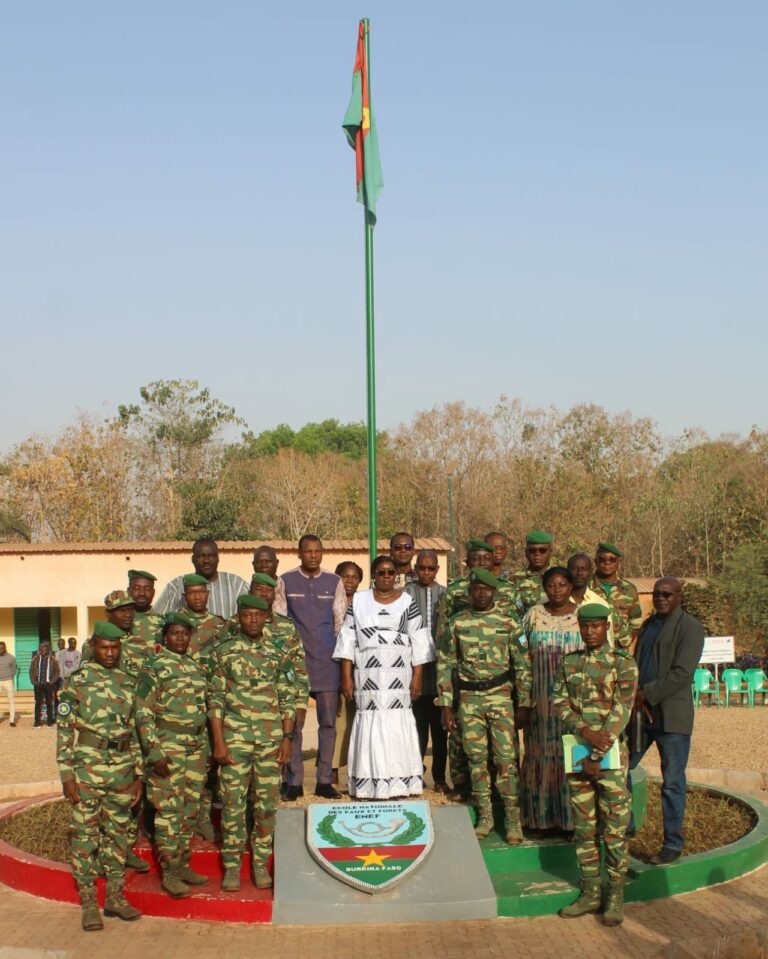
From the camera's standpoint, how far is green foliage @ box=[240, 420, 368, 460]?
189 ft

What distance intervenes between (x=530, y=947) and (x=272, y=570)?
10.1 feet

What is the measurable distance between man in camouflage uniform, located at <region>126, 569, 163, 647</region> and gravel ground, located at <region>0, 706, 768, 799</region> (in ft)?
7.82

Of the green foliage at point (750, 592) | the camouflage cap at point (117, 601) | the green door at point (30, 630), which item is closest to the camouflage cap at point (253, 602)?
the camouflage cap at point (117, 601)

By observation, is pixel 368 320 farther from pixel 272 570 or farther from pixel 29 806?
pixel 29 806

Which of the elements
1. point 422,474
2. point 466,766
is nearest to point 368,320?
point 466,766

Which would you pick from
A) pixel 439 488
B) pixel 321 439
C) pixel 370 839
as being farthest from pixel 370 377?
pixel 321 439

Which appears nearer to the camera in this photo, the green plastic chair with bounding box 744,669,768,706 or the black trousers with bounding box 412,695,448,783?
the black trousers with bounding box 412,695,448,783

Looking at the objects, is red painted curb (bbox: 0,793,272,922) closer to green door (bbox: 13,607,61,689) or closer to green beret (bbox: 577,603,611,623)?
green beret (bbox: 577,603,611,623)

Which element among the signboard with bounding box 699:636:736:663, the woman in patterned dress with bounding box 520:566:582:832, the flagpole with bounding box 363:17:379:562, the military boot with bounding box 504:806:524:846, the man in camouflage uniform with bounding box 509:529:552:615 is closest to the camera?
the woman in patterned dress with bounding box 520:566:582:832

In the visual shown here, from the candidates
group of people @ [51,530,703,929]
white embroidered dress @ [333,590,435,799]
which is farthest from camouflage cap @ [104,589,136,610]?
white embroidered dress @ [333,590,435,799]

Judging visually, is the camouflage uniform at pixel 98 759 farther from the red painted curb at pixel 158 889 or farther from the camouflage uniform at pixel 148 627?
the camouflage uniform at pixel 148 627

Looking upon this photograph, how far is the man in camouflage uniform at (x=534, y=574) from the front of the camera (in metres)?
7.70

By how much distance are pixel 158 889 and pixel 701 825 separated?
3.96 metres

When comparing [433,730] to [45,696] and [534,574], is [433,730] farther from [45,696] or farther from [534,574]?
[45,696]
